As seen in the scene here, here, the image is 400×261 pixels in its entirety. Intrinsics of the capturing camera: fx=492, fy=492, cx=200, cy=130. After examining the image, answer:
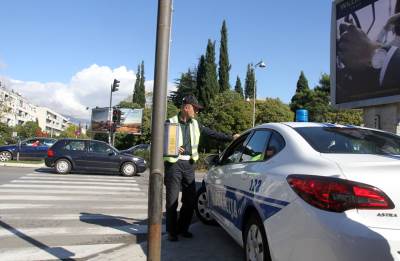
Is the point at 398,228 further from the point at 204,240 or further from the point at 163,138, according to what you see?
the point at 204,240

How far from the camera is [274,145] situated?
4641mm

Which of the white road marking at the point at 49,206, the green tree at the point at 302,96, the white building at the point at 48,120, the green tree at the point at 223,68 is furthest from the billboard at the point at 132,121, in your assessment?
the white building at the point at 48,120

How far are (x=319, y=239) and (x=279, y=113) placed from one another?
192 feet

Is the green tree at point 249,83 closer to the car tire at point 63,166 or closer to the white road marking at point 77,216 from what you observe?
the car tire at point 63,166

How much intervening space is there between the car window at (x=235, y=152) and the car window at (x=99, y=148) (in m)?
13.8

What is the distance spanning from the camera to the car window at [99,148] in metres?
19.4

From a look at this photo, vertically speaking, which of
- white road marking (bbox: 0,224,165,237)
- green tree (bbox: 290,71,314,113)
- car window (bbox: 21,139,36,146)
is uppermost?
green tree (bbox: 290,71,314,113)

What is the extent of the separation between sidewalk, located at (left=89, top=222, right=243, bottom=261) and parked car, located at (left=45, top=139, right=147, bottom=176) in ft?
42.8

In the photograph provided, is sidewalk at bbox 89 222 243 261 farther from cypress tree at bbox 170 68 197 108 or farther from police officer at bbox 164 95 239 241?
cypress tree at bbox 170 68 197 108

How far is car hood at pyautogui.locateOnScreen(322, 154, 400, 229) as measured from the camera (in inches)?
128

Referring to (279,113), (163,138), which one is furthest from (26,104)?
(163,138)

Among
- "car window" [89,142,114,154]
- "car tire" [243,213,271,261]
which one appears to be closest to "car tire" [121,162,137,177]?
"car window" [89,142,114,154]

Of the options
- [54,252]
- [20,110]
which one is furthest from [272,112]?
[20,110]

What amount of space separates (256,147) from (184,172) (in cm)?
156
